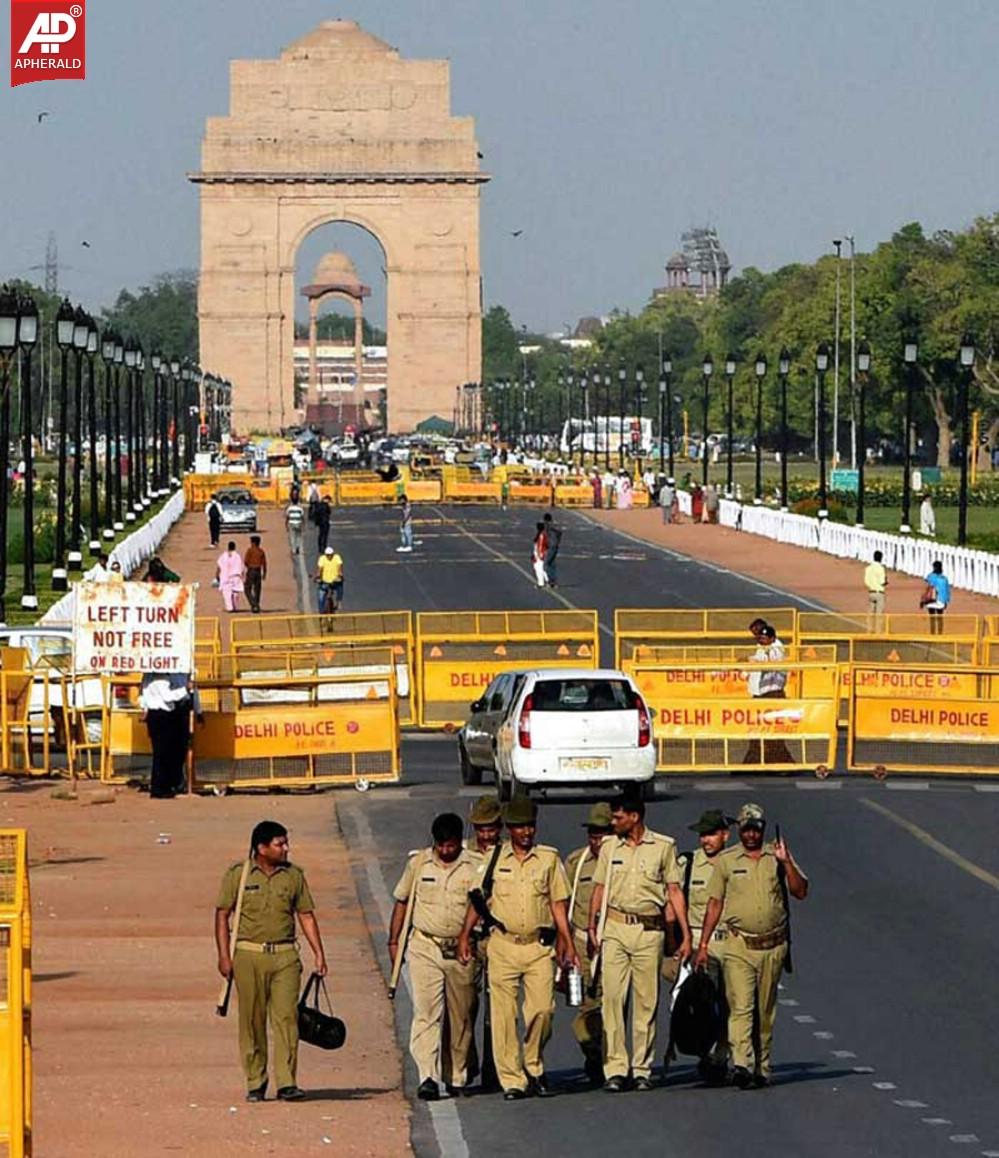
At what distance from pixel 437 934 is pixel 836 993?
371cm

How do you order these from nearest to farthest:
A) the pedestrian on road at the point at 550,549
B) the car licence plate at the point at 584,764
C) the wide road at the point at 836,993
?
the wide road at the point at 836,993
the car licence plate at the point at 584,764
the pedestrian on road at the point at 550,549

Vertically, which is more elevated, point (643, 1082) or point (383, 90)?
point (383, 90)

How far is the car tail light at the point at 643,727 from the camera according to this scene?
1013 inches

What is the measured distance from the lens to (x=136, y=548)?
203 ft

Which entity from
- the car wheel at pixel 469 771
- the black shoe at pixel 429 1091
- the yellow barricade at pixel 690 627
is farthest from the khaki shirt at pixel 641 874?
the yellow barricade at pixel 690 627

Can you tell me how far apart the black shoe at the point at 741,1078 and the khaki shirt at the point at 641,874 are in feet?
2.75

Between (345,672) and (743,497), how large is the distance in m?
68.4

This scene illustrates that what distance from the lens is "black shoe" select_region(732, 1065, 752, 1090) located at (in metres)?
13.9

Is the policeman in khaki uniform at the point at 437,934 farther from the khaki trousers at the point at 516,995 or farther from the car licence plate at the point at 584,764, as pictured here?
the car licence plate at the point at 584,764

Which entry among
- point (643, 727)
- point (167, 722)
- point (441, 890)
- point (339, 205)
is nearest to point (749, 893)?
point (441, 890)

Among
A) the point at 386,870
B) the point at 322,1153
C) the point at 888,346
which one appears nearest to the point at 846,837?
the point at 386,870

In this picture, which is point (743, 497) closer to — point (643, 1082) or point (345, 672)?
point (345, 672)

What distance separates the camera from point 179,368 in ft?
363

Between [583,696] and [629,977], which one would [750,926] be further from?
[583,696]
